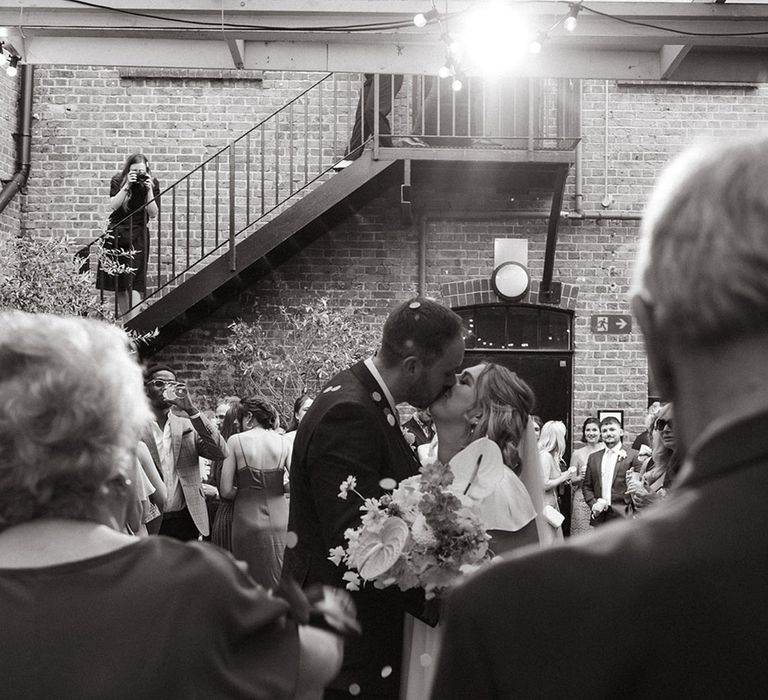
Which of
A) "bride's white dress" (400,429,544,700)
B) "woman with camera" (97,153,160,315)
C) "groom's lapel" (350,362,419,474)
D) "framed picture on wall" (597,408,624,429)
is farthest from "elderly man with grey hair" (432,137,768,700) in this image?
"framed picture on wall" (597,408,624,429)

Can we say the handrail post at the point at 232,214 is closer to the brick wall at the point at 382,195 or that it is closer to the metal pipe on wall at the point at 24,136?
the brick wall at the point at 382,195

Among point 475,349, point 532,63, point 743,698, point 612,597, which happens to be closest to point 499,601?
point 612,597

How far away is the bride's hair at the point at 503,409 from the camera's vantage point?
182 inches

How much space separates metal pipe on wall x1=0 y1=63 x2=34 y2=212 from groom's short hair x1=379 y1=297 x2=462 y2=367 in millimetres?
9333

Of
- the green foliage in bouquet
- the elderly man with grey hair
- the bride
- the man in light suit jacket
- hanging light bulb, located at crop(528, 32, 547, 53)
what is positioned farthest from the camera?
the green foliage in bouquet

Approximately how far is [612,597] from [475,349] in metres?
10.7

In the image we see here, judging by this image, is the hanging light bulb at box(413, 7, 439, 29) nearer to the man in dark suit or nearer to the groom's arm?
the groom's arm

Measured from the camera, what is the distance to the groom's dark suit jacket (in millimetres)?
3018

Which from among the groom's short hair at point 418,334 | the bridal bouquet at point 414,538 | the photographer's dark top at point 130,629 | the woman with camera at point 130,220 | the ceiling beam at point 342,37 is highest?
the ceiling beam at point 342,37

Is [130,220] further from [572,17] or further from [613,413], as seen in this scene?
[572,17]

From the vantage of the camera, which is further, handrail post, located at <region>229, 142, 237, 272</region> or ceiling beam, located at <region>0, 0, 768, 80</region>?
handrail post, located at <region>229, 142, 237, 272</region>

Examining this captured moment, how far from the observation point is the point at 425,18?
19.4 ft

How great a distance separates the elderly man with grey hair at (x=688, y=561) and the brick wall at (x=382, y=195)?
35.1 feet

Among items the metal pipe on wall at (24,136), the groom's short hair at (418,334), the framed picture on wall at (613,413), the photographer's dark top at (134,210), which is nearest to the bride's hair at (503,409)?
the groom's short hair at (418,334)
